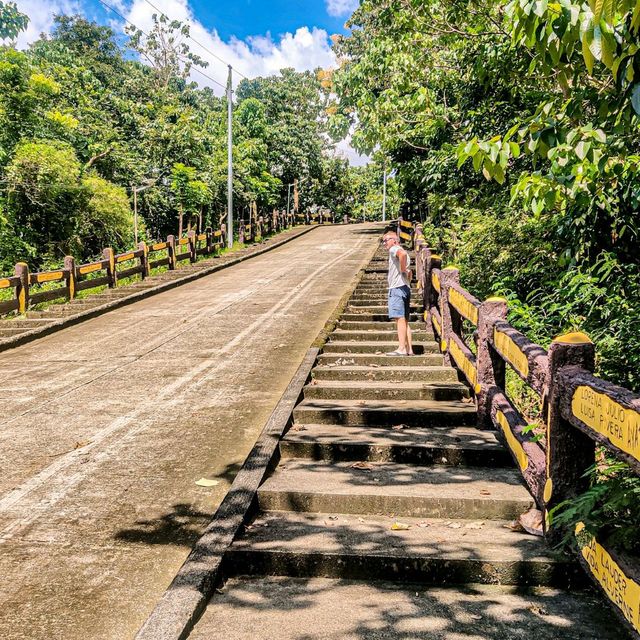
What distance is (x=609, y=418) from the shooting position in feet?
9.84

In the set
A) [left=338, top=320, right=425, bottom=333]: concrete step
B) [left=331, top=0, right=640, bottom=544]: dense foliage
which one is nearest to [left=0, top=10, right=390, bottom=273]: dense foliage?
[left=331, top=0, right=640, bottom=544]: dense foliage

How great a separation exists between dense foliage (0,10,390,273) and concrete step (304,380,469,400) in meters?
15.3

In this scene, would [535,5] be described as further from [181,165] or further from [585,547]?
[181,165]

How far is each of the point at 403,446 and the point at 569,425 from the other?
6.03 feet

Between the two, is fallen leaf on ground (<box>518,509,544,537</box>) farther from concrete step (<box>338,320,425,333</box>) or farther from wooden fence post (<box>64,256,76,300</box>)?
wooden fence post (<box>64,256,76,300</box>)

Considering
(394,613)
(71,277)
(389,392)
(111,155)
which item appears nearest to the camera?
(394,613)

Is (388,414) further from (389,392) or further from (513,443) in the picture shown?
(513,443)

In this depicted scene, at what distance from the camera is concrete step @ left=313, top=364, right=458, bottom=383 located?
292 inches

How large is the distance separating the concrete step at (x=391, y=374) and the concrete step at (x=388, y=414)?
91cm

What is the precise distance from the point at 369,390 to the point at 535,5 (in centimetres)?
454

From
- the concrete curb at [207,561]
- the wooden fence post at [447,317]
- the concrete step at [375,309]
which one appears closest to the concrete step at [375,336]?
the wooden fence post at [447,317]

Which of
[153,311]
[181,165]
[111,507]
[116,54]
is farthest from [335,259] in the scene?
[116,54]

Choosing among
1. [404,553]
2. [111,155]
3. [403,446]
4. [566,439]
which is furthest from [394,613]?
[111,155]

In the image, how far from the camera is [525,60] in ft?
26.9
